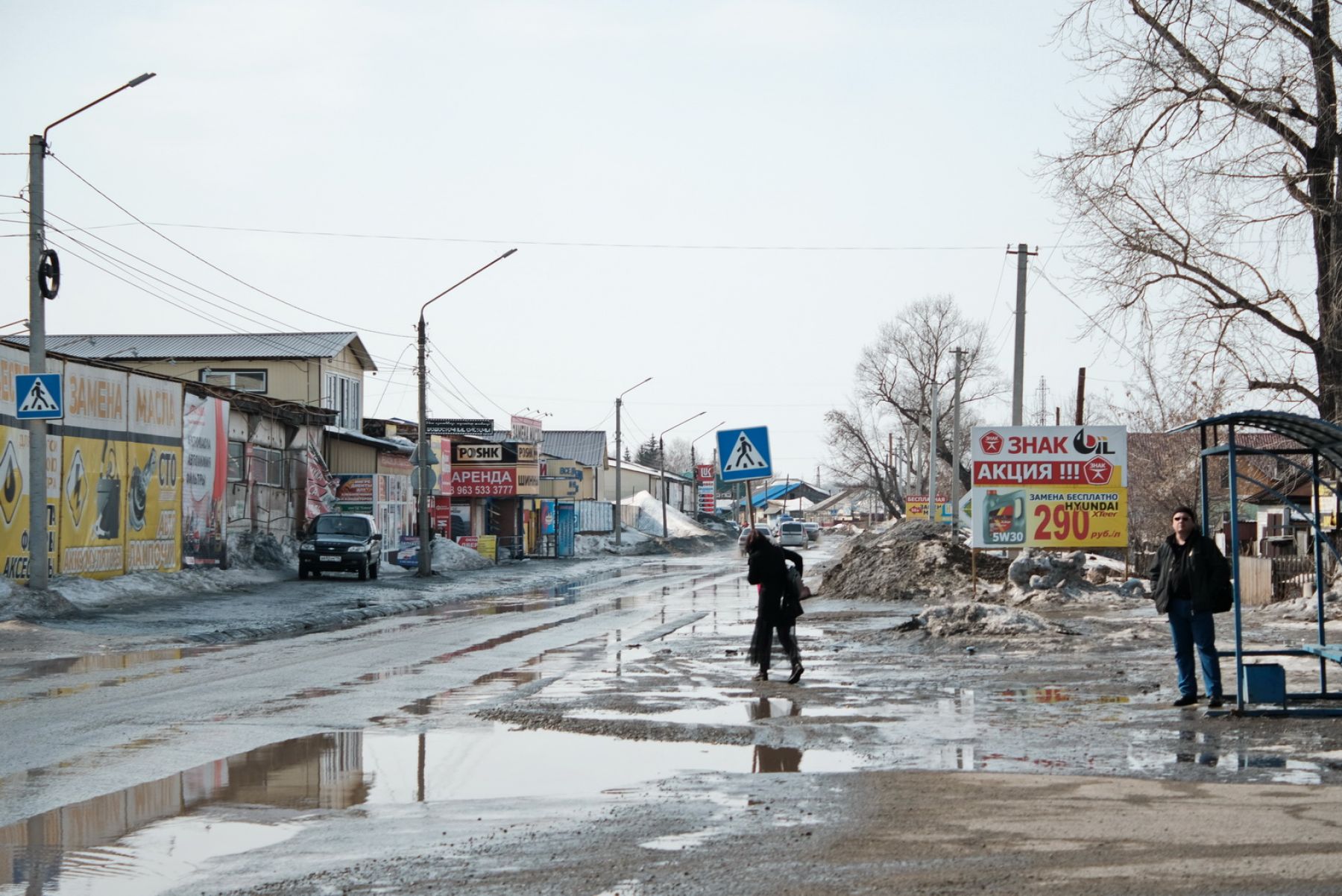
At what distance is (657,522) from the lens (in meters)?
101

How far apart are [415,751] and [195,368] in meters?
47.2

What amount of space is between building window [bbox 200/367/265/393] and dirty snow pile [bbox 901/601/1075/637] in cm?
3908

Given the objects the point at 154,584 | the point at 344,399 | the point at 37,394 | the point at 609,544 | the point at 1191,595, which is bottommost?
the point at 609,544

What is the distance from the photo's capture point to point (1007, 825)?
6.91 m

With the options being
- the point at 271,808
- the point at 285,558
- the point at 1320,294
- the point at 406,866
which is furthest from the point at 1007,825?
the point at 285,558

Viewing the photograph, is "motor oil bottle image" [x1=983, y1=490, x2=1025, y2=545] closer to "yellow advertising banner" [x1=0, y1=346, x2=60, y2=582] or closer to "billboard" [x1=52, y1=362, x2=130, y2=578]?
"yellow advertising banner" [x1=0, y1=346, x2=60, y2=582]

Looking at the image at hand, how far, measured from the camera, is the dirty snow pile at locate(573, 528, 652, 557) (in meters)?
72.6

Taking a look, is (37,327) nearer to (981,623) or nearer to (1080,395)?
(981,623)

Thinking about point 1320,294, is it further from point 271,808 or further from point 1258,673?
point 271,808

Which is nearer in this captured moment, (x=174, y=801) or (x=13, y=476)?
(x=174, y=801)

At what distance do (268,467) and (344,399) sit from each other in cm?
1661

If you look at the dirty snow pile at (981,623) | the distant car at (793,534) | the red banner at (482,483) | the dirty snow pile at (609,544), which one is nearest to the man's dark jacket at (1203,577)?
the dirty snow pile at (981,623)

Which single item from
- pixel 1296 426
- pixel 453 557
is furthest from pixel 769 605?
pixel 453 557

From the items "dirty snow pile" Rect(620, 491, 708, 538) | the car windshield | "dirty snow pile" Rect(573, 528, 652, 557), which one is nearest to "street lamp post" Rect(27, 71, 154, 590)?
the car windshield
